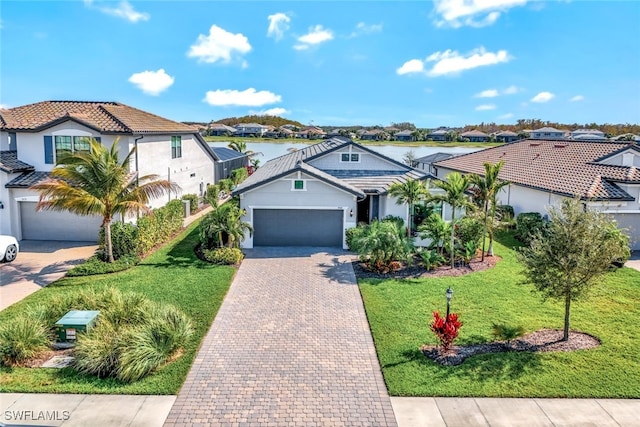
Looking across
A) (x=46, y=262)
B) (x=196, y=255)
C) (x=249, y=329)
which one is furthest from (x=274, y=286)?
(x=46, y=262)

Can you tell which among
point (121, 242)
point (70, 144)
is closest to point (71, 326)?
point (121, 242)

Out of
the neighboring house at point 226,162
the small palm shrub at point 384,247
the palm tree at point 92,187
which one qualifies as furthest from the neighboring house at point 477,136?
the palm tree at point 92,187

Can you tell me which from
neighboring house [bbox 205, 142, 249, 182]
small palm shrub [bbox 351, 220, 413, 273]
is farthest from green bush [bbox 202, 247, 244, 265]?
neighboring house [bbox 205, 142, 249, 182]

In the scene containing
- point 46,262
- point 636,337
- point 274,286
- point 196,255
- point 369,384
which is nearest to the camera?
point 369,384

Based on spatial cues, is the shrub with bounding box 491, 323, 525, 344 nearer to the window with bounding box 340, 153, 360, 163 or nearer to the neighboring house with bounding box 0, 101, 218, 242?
the window with bounding box 340, 153, 360, 163

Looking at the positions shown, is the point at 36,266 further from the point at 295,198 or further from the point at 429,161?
the point at 429,161

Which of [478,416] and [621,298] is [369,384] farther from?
[621,298]
